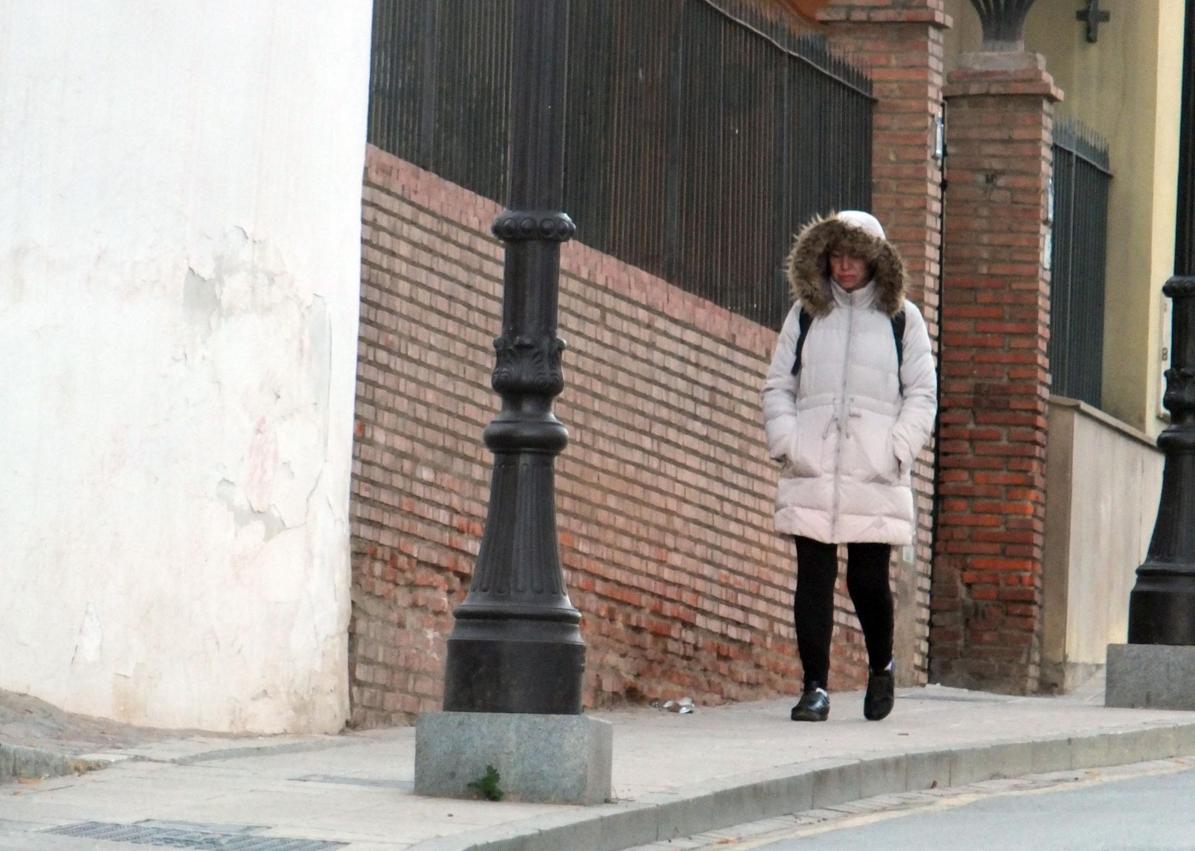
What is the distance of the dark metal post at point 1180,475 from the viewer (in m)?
12.7

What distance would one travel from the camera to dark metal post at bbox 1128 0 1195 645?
1268 centimetres

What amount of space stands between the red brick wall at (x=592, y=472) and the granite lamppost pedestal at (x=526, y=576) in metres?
2.06

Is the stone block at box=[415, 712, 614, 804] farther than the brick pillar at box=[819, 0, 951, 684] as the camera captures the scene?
No

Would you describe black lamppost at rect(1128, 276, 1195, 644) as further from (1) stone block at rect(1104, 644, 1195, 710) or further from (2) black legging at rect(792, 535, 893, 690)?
(2) black legging at rect(792, 535, 893, 690)

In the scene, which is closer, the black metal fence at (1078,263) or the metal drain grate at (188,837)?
the metal drain grate at (188,837)

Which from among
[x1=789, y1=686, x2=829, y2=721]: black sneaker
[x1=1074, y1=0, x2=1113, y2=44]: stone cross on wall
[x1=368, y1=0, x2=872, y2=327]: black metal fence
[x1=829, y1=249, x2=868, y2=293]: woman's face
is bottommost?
[x1=789, y1=686, x2=829, y2=721]: black sneaker

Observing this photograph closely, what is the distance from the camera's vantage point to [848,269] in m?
10.9

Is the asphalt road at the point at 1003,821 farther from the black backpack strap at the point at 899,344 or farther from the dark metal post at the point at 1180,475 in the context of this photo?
the dark metal post at the point at 1180,475

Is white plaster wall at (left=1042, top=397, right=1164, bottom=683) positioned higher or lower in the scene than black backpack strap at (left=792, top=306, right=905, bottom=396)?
lower

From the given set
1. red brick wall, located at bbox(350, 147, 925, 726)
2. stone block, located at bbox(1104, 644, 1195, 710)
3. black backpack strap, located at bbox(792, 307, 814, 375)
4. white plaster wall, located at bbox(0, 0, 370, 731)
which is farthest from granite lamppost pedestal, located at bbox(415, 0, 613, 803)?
stone block, located at bbox(1104, 644, 1195, 710)

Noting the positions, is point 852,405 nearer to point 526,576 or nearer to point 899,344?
point 899,344

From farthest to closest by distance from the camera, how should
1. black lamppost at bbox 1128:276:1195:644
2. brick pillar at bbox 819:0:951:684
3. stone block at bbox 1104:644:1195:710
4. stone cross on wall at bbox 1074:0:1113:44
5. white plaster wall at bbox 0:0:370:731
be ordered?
stone cross on wall at bbox 1074:0:1113:44 < brick pillar at bbox 819:0:951:684 < black lamppost at bbox 1128:276:1195:644 < stone block at bbox 1104:644:1195:710 < white plaster wall at bbox 0:0:370:731

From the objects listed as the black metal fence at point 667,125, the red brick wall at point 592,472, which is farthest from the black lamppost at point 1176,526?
the black metal fence at point 667,125

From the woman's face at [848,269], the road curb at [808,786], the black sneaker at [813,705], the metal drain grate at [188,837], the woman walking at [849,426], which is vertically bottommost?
the metal drain grate at [188,837]
